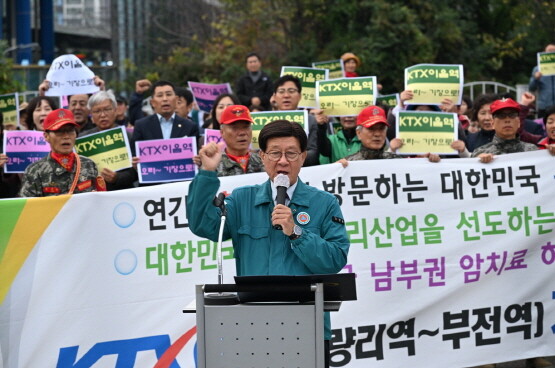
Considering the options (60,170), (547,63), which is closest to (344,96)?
(60,170)

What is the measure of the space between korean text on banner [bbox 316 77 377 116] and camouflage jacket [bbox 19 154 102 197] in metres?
2.71

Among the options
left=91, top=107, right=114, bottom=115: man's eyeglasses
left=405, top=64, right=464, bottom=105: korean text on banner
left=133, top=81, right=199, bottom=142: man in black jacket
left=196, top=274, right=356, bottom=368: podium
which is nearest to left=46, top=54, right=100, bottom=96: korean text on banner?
left=133, top=81, right=199, bottom=142: man in black jacket

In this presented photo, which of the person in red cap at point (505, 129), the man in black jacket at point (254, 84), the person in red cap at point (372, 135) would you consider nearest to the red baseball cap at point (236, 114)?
the person in red cap at point (372, 135)

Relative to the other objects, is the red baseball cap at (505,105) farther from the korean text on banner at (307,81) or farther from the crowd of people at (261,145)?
the korean text on banner at (307,81)

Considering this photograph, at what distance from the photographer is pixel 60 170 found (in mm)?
7406

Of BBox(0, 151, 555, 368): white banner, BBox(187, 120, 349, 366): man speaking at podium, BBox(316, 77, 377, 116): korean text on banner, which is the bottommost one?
BBox(0, 151, 555, 368): white banner

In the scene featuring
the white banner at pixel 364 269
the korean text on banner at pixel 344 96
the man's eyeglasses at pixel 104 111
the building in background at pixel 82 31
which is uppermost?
the building in background at pixel 82 31

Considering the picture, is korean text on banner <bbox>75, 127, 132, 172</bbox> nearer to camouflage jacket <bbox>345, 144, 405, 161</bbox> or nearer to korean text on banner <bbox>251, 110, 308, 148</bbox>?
korean text on banner <bbox>251, 110, 308, 148</bbox>

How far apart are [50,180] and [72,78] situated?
3.22m

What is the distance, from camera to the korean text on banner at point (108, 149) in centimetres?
838

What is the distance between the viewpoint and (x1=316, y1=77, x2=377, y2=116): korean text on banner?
9320 millimetres

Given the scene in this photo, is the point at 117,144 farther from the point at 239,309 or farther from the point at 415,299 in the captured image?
the point at 239,309

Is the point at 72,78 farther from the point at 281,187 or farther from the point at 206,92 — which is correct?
the point at 281,187

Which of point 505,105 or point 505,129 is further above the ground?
point 505,105
